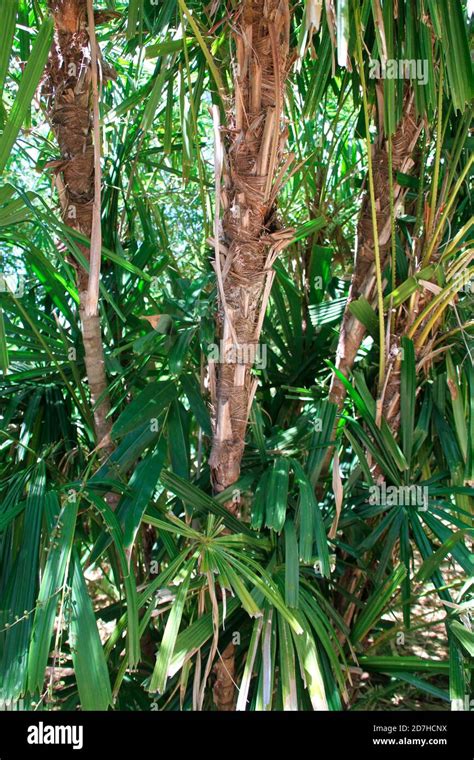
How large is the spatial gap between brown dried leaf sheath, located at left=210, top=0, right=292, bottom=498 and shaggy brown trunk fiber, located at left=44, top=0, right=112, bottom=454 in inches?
8.6

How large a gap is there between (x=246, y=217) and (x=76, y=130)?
1.15 ft

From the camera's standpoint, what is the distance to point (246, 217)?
1.08 m

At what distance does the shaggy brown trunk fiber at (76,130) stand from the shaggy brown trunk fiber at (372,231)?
1.52ft

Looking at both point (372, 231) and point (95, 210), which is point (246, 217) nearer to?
point (95, 210)

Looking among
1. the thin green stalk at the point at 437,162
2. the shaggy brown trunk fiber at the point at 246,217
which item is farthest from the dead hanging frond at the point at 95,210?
the thin green stalk at the point at 437,162

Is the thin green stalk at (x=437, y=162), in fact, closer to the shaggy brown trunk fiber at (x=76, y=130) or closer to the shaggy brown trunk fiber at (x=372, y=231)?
the shaggy brown trunk fiber at (x=372, y=231)

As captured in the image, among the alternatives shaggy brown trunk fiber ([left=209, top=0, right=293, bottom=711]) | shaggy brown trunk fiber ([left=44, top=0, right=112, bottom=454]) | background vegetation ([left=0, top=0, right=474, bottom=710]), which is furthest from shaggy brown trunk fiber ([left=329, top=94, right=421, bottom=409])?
shaggy brown trunk fiber ([left=44, top=0, right=112, bottom=454])

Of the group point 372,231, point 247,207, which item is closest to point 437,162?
point 372,231

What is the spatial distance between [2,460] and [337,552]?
711 millimetres

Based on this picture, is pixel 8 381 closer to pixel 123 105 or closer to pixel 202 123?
pixel 123 105

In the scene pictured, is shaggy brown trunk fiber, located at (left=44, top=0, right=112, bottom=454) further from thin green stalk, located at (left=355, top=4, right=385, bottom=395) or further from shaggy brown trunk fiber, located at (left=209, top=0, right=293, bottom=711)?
thin green stalk, located at (left=355, top=4, right=385, bottom=395)

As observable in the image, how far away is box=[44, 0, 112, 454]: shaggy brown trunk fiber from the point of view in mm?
1149

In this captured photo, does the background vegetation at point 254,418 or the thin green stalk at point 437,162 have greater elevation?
the thin green stalk at point 437,162

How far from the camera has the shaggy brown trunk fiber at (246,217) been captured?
3.37ft
